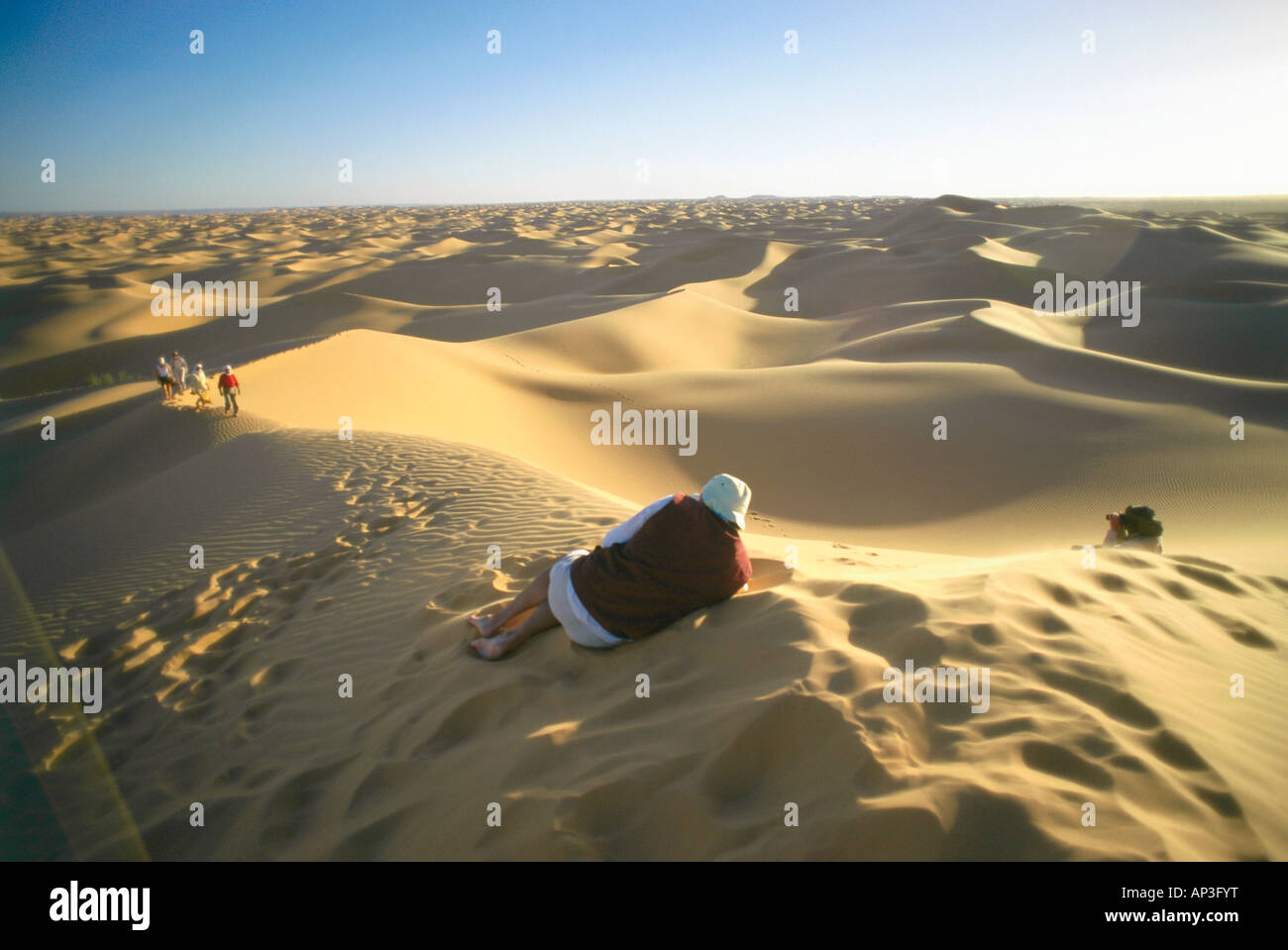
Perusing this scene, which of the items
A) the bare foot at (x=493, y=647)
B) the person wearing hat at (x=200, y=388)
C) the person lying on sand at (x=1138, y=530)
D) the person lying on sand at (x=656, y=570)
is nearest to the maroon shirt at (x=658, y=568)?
the person lying on sand at (x=656, y=570)

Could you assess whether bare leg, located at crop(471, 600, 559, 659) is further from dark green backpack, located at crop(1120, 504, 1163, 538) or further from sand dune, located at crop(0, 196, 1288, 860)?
dark green backpack, located at crop(1120, 504, 1163, 538)

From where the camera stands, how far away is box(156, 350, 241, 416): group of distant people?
9914 millimetres

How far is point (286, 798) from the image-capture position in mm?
3188

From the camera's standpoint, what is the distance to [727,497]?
11.5ft

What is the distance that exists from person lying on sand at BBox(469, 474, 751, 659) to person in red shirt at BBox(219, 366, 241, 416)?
8.37m

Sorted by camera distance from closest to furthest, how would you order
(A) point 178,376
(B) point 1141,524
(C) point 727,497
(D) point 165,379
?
1. (C) point 727,497
2. (B) point 1141,524
3. (D) point 165,379
4. (A) point 178,376

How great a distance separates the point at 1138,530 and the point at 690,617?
A: 4113mm

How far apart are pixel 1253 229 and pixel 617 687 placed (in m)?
43.6

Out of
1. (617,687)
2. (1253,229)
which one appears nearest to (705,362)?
(617,687)

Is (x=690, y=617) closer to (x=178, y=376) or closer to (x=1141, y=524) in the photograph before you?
(x=1141, y=524)

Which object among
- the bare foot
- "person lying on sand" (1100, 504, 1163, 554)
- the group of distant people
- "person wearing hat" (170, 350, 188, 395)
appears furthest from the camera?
"person wearing hat" (170, 350, 188, 395)

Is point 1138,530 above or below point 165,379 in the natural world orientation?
below

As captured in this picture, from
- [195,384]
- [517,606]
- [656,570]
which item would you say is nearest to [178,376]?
[195,384]

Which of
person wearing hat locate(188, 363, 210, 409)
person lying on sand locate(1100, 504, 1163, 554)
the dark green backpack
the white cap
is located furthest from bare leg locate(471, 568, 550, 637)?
person wearing hat locate(188, 363, 210, 409)
